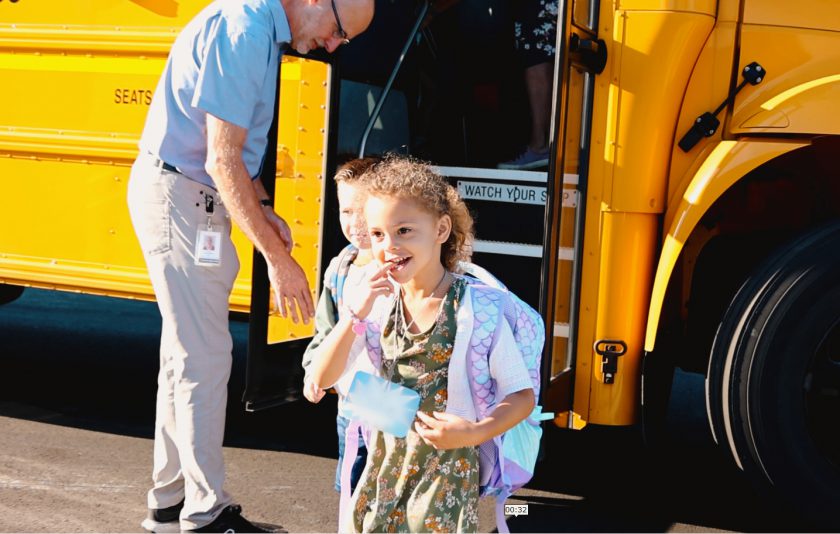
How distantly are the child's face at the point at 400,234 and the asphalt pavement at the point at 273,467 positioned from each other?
1464mm

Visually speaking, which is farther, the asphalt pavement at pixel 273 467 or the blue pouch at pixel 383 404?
the asphalt pavement at pixel 273 467

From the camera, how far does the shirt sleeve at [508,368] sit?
2023 mm

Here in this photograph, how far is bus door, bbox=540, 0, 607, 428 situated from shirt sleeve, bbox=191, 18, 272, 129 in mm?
817

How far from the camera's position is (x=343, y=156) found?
13.2 feet

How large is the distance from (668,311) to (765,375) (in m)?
0.49

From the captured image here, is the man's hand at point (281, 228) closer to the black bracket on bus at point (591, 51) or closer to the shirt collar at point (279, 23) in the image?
the shirt collar at point (279, 23)

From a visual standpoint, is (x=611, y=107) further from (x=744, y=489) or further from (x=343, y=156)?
(x=744, y=489)

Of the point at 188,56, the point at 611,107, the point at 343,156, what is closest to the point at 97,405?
the point at 343,156

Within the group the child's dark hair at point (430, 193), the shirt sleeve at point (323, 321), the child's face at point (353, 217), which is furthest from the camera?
the child's face at point (353, 217)

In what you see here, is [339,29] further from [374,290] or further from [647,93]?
[374,290]

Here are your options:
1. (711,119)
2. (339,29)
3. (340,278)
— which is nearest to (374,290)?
(340,278)

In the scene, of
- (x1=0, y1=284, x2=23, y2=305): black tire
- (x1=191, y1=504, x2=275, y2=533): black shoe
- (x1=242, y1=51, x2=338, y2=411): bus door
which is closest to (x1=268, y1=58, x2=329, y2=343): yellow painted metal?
(x1=242, y1=51, x2=338, y2=411): bus door

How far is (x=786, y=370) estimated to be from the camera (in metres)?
3.05

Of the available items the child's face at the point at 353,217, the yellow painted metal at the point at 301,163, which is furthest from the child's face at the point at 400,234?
the yellow painted metal at the point at 301,163
